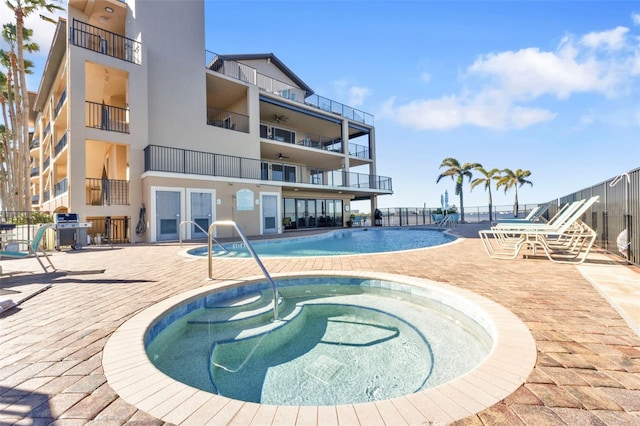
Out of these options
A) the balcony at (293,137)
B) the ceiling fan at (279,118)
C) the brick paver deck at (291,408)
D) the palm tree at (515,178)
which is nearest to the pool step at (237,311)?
the brick paver deck at (291,408)

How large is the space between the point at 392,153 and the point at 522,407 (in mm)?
23679

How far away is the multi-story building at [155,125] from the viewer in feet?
35.9

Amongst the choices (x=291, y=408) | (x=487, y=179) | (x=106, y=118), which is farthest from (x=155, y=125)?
(x=487, y=179)

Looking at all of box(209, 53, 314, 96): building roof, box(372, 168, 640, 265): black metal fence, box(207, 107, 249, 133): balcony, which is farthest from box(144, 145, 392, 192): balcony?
box(372, 168, 640, 265): black metal fence

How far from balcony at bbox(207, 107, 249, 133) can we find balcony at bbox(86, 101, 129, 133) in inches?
162

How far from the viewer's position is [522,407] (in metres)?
1.44

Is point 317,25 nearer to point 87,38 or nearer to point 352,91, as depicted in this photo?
point 87,38

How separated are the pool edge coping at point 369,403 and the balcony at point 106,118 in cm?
1206

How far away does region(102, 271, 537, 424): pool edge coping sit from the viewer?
1.44 metres

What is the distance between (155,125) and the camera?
12.2 metres

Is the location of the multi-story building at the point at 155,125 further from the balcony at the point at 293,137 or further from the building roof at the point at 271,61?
the balcony at the point at 293,137

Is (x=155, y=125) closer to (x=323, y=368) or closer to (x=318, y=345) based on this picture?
(x=318, y=345)

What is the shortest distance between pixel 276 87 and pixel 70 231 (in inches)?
551

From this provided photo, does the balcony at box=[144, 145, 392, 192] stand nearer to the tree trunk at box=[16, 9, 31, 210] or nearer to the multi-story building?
the multi-story building
